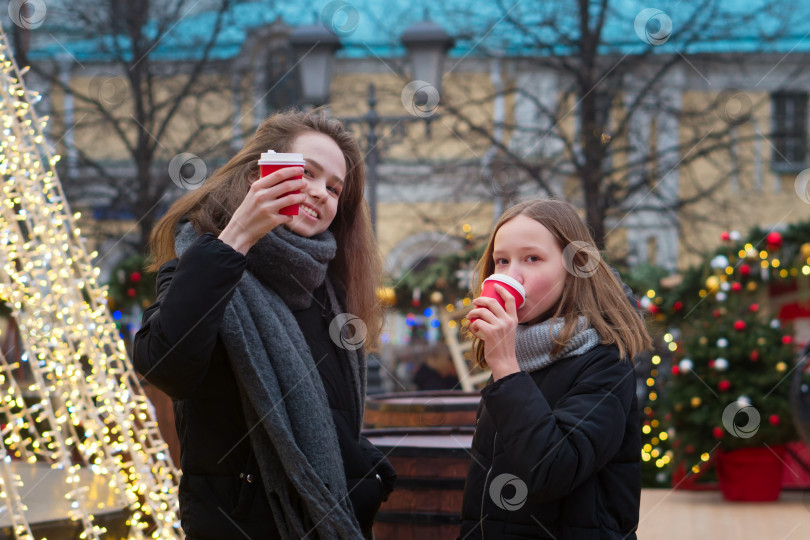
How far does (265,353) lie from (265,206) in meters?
0.33

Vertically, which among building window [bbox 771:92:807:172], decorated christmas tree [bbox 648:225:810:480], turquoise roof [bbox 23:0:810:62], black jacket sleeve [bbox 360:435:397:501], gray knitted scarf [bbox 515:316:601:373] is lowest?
decorated christmas tree [bbox 648:225:810:480]

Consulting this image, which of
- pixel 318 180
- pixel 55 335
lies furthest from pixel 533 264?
pixel 55 335

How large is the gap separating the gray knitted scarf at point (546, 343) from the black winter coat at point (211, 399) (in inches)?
18.2

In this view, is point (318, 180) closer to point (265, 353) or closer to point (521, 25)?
point (265, 353)

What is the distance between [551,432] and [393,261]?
1656cm

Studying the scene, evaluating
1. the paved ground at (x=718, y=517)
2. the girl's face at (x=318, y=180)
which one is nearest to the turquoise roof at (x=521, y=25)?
the paved ground at (x=718, y=517)

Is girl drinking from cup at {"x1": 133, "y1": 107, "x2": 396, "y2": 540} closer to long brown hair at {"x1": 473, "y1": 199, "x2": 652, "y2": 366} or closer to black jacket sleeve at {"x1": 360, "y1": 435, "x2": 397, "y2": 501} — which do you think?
black jacket sleeve at {"x1": 360, "y1": 435, "x2": 397, "y2": 501}

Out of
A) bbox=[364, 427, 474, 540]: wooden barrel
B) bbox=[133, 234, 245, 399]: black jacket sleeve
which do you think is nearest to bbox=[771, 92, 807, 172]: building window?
bbox=[364, 427, 474, 540]: wooden barrel

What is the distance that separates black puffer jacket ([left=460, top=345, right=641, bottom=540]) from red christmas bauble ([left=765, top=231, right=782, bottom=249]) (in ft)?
19.0

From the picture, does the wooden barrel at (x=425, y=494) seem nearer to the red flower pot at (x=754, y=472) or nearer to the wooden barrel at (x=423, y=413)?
the wooden barrel at (x=423, y=413)

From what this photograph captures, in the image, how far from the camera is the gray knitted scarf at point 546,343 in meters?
1.94

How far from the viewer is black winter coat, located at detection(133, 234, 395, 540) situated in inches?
69.7

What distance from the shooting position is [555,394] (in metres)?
1.92

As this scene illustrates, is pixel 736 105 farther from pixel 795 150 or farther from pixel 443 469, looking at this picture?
pixel 443 469
